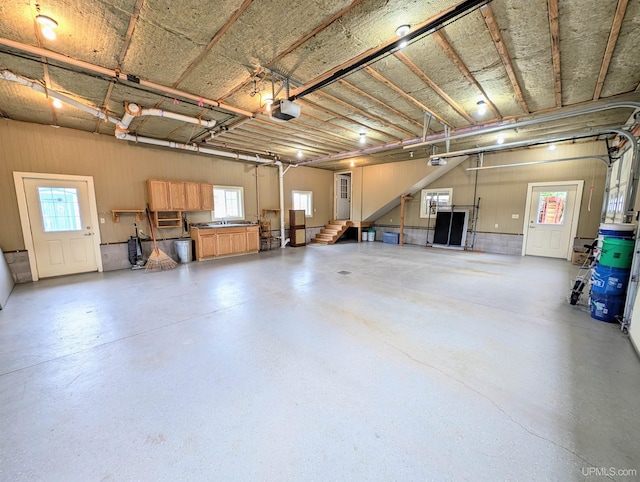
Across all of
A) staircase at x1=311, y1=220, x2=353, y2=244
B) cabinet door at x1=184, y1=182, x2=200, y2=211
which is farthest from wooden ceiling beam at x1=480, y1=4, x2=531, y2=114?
staircase at x1=311, y1=220, x2=353, y2=244

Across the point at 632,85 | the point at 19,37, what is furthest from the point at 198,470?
the point at 632,85

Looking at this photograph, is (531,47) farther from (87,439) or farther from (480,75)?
(87,439)

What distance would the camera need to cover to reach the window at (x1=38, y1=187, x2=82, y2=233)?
5.07 m

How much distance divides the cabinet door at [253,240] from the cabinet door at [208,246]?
1110mm

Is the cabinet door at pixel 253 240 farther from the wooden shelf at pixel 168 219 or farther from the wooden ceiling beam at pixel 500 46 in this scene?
the wooden ceiling beam at pixel 500 46

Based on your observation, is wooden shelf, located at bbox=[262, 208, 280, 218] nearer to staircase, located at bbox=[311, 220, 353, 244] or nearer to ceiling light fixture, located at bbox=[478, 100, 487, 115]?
staircase, located at bbox=[311, 220, 353, 244]

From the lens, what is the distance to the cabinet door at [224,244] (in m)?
7.17

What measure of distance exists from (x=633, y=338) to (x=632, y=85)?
10.8 feet

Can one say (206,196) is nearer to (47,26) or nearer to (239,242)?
(239,242)

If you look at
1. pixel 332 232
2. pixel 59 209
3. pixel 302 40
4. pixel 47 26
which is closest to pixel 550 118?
pixel 302 40

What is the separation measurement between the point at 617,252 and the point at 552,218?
16.1 feet

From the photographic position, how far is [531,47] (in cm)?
266

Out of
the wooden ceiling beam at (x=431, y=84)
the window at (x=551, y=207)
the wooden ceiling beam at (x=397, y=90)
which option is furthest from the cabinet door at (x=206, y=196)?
the window at (x=551, y=207)

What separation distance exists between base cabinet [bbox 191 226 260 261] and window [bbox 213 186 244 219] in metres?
0.74
